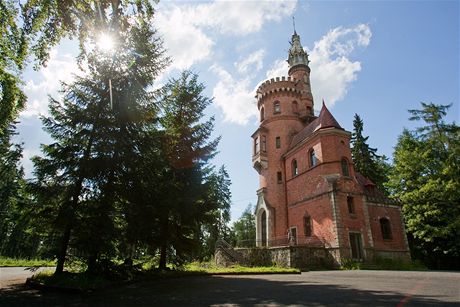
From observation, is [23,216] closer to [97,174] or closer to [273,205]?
[97,174]

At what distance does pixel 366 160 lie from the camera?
129 feet

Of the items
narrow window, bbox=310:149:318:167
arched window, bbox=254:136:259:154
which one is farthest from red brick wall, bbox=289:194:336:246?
arched window, bbox=254:136:259:154

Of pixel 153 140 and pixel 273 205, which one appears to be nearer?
pixel 153 140

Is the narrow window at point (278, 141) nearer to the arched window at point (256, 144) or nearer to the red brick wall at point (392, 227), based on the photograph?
the arched window at point (256, 144)

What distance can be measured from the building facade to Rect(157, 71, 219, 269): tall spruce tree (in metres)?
11.3

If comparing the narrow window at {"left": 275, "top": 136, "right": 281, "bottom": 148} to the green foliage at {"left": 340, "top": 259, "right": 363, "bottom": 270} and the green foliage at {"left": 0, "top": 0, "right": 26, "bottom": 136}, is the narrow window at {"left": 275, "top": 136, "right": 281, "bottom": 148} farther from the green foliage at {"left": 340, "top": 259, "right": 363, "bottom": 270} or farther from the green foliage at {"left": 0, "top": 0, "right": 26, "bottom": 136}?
the green foliage at {"left": 0, "top": 0, "right": 26, "bottom": 136}

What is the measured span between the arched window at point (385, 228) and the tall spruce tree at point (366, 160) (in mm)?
13250

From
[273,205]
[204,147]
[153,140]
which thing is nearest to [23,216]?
[153,140]


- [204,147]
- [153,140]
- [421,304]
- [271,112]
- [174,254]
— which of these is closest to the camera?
[421,304]

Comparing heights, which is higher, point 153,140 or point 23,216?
point 153,140

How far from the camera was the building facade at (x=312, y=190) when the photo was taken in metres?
22.9

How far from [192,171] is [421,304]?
10949 mm

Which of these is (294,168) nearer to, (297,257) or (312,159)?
(312,159)

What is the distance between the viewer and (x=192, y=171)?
1487 cm
